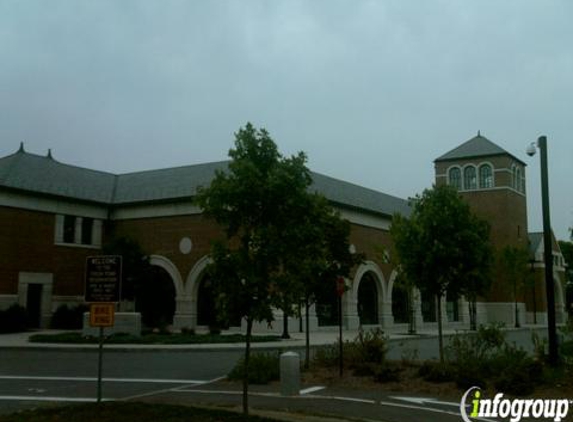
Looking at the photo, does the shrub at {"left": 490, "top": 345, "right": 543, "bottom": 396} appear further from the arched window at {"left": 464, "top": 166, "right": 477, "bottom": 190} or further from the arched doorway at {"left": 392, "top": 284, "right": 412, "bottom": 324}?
the arched window at {"left": 464, "top": 166, "right": 477, "bottom": 190}

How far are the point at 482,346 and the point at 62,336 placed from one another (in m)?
19.7

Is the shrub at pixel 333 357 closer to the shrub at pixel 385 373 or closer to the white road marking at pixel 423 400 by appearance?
the shrub at pixel 385 373

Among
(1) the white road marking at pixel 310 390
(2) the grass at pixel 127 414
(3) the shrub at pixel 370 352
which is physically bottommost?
(1) the white road marking at pixel 310 390

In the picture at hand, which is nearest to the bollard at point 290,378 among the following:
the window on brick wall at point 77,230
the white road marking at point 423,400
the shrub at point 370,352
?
the white road marking at point 423,400

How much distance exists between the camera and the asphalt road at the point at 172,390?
12.0 m

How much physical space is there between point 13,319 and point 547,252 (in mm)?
28088

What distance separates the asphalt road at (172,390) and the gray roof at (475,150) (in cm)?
4452

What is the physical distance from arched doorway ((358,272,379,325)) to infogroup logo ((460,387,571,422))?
33.2 m

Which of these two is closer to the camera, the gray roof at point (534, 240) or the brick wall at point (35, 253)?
the brick wall at point (35, 253)

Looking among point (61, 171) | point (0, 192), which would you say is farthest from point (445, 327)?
point (0, 192)

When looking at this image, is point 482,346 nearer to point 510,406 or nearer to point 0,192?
point 510,406

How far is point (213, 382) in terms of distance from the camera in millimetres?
16234

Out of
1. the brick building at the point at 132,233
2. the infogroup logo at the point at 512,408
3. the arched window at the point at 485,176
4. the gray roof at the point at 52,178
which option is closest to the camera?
the infogroup logo at the point at 512,408

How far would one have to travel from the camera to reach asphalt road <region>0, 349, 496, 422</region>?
12.0 meters
